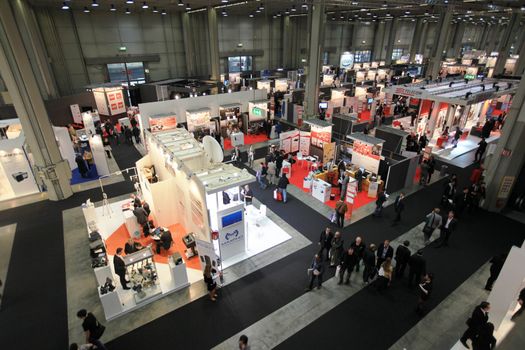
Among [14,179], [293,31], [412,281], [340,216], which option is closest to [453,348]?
[412,281]

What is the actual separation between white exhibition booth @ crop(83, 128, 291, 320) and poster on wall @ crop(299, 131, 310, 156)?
5913 mm

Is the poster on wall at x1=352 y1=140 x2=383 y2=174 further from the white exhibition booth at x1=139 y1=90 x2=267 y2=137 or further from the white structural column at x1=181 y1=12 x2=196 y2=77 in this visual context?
the white structural column at x1=181 y1=12 x2=196 y2=77

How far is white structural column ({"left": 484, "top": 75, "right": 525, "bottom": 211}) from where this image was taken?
9617 millimetres

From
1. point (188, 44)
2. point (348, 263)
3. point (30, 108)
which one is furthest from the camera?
point (188, 44)

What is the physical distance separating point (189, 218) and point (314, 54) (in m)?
12.7

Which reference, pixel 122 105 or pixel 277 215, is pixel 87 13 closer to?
pixel 122 105

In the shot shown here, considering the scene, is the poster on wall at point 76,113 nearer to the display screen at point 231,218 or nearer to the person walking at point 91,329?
the display screen at point 231,218

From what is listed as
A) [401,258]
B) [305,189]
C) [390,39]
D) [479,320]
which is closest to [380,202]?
[401,258]

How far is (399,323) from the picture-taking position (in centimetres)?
641

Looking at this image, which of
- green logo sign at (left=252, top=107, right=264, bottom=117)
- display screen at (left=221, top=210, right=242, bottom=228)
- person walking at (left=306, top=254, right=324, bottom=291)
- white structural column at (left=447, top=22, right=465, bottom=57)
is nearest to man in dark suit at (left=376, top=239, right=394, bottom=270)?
person walking at (left=306, top=254, right=324, bottom=291)

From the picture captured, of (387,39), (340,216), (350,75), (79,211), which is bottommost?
(79,211)

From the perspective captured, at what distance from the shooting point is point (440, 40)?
851 inches

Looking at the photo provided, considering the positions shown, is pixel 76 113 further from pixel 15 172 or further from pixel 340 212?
pixel 340 212

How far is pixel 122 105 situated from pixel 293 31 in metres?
22.5
